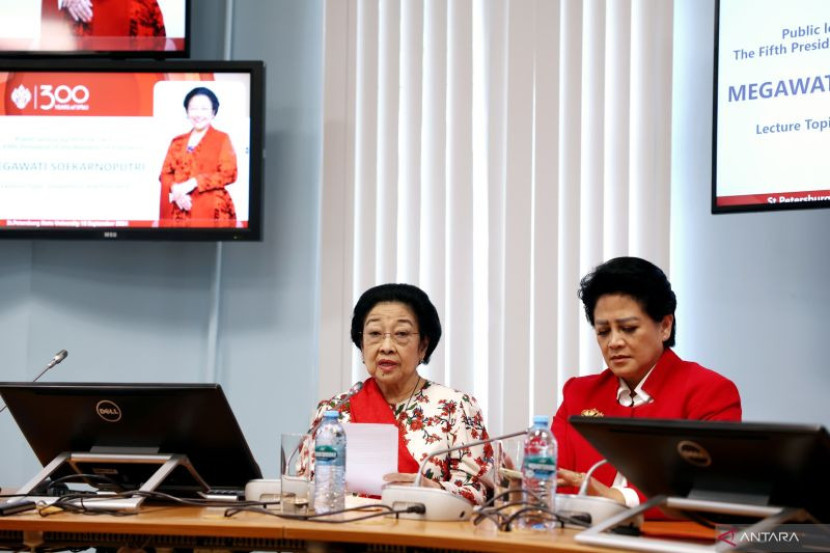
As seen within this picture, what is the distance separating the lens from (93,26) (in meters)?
3.80

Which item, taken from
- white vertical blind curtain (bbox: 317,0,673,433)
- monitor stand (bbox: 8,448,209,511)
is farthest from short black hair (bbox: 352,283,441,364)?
monitor stand (bbox: 8,448,209,511)

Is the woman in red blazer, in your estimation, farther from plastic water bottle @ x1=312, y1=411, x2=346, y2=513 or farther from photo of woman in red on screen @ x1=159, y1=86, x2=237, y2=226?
photo of woman in red on screen @ x1=159, y1=86, x2=237, y2=226

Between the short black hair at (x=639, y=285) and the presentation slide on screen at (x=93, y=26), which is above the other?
the presentation slide on screen at (x=93, y=26)

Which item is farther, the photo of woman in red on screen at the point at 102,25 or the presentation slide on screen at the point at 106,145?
the photo of woman in red on screen at the point at 102,25

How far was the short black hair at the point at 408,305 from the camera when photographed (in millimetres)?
3027

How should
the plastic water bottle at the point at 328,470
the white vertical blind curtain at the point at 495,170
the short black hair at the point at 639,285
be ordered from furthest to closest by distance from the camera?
the white vertical blind curtain at the point at 495,170, the short black hair at the point at 639,285, the plastic water bottle at the point at 328,470

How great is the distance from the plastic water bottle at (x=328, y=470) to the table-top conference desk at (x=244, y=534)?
0.39ft

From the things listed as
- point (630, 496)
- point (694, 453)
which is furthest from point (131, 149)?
point (694, 453)

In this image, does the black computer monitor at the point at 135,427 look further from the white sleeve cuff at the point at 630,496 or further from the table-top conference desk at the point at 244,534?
the white sleeve cuff at the point at 630,496

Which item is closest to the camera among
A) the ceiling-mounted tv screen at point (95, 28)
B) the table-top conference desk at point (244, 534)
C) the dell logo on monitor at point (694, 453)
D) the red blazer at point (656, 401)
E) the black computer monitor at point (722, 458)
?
the black computer monitor at point (722, 458)

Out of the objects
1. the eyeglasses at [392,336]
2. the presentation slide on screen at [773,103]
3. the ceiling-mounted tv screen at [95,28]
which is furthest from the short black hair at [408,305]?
the ceiling-mounted tv screen at [95,28]

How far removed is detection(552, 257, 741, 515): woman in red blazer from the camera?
2553mm

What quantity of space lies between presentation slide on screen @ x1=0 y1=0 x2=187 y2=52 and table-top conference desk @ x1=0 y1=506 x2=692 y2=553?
211cm

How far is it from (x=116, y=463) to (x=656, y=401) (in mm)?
1311
